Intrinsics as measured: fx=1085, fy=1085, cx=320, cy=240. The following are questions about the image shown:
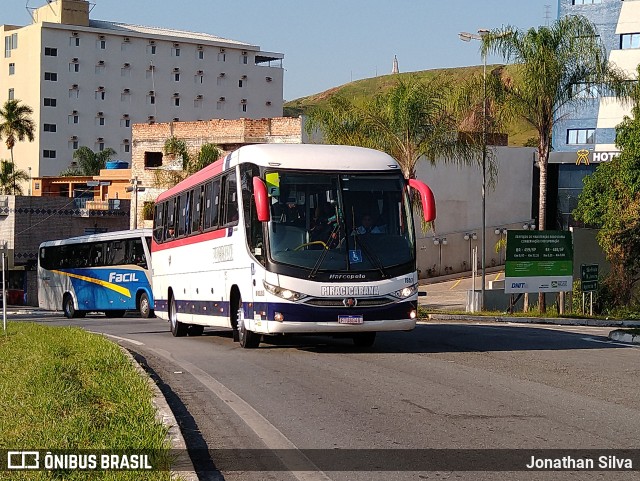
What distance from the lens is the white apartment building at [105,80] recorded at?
127812mm

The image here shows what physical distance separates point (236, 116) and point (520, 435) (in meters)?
132

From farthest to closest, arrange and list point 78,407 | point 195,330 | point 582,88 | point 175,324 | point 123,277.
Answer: point 123,277 < point 582,88 < point 195,330 < point 175,324 < point 78,407

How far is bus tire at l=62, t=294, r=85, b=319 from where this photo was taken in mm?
49588

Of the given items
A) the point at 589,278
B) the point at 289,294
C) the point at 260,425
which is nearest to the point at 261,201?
the point at 289,294

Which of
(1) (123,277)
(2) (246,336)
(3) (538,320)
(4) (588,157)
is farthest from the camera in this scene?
(4) (588,157)

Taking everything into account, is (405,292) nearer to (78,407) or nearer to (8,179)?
(78,407)

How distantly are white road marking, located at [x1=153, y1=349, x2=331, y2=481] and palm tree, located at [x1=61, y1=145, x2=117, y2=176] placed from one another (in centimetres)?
10966

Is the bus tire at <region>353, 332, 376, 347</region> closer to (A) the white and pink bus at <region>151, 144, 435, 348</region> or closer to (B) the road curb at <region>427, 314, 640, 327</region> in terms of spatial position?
(A) the white and pink bus at <region>151, 144, 435, 348</region>

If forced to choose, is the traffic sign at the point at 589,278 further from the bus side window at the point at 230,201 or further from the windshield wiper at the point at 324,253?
the windshield wiper at the point at 324,253

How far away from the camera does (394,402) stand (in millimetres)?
11750

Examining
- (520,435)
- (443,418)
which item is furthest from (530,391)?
(520,435)

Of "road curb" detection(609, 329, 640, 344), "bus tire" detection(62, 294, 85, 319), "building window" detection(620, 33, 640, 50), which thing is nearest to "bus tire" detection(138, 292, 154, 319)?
"bus tire" detection(62, 294, 85, 319)

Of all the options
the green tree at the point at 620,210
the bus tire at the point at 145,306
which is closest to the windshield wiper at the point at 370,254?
the green tree at the point at 620,210

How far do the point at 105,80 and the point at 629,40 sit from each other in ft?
265
